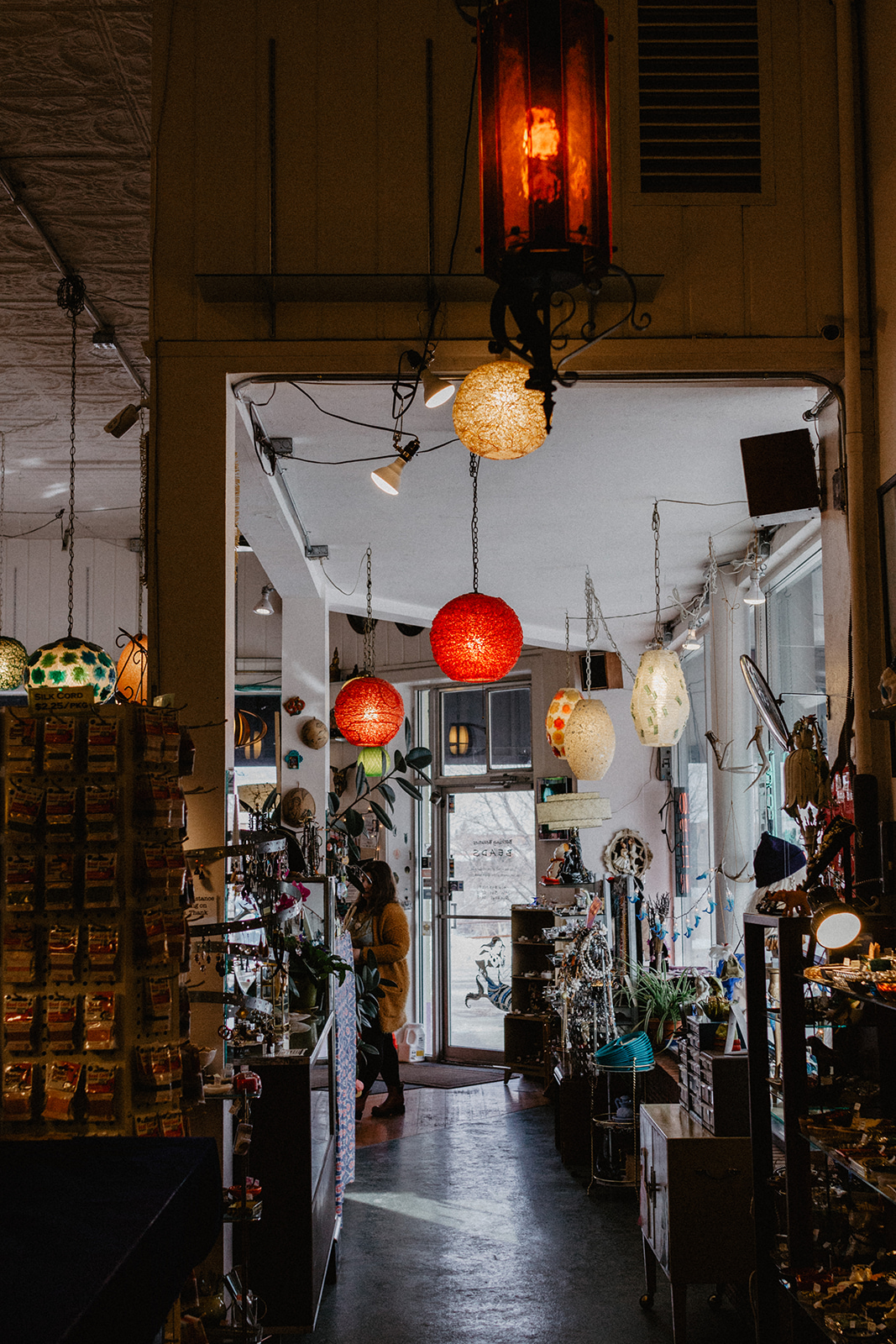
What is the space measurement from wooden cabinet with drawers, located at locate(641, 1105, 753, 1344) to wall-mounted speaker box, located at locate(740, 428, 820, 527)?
2.18 m

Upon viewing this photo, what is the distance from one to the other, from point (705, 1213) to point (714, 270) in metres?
3.15

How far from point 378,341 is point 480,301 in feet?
1.18

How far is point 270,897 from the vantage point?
14.3 ft

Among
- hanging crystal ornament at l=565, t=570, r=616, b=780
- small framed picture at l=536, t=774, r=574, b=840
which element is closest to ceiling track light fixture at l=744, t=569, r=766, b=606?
hanging crystal ornament at l=565, t=570, r=616, b=780

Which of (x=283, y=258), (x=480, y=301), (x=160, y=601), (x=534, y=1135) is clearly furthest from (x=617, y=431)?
(x=534, y=1135)

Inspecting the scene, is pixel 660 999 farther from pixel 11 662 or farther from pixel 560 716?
pixel 11 662

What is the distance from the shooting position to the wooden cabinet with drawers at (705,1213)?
3.64 meters

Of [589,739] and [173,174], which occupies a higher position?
[173,174]

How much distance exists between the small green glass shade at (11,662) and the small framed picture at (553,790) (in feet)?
14.7

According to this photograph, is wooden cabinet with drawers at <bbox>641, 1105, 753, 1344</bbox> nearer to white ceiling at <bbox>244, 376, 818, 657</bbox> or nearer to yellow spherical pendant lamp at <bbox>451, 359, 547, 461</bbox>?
yellow spherical pendant lamp at <bbox>451, 359, 547, 461</bbox>

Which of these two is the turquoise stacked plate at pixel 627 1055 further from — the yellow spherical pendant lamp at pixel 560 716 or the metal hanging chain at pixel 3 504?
the metal hanging chain at pixel 3 504

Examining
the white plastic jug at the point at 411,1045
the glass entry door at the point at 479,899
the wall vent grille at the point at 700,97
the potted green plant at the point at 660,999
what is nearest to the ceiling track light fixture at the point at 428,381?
Result: the wall vent grille at the point at 700,97

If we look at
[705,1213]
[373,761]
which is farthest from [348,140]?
[373,761]

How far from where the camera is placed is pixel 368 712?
222 inches
